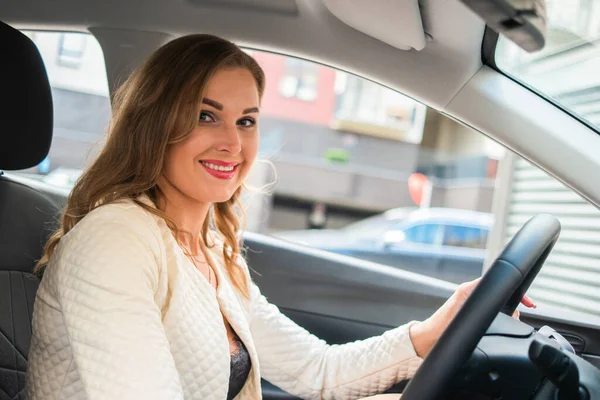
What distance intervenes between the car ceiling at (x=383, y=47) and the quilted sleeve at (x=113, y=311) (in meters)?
0.78

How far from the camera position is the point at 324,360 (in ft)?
6.46

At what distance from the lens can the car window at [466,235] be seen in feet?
35.9

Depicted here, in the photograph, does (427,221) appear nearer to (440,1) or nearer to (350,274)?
(350,274)

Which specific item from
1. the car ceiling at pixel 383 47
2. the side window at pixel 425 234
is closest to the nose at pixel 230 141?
the car ceiling at pixel 383 47

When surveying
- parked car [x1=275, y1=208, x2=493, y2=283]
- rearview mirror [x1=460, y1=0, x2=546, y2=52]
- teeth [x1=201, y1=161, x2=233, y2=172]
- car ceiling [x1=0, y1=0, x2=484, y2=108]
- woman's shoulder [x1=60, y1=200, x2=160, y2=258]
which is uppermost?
car ceiling [x1=0, y1=0, x2=484, y2=108]

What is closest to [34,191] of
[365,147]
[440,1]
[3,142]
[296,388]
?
[3,142]

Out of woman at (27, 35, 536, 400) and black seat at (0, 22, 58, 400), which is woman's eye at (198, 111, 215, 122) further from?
black seat at (0, 22, 58, 400)

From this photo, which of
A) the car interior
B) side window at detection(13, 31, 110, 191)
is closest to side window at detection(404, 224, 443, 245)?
the car interior

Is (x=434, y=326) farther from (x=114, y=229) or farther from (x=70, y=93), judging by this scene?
(x=70, y=93)

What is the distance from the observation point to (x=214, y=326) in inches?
62.6

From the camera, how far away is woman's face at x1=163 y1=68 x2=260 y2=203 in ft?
5.49

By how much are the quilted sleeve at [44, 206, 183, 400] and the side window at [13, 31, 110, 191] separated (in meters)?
0.50

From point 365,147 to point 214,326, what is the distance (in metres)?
16.5

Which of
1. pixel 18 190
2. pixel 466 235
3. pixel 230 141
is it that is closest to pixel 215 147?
pixel 230 141
